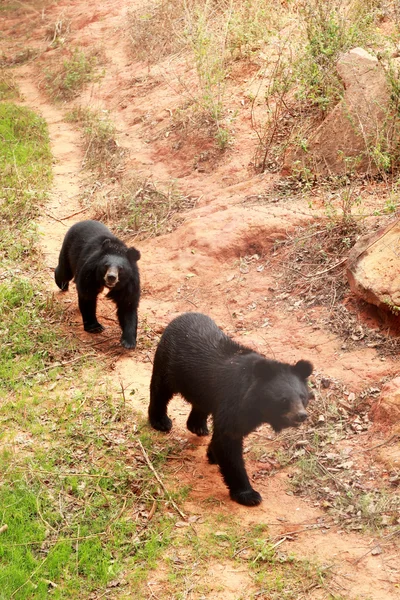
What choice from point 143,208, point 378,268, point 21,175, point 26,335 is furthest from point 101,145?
point 378,268

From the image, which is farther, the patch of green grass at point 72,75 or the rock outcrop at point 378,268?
the patch of green grass at point 72,75

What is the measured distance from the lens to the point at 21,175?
10844 millimetres

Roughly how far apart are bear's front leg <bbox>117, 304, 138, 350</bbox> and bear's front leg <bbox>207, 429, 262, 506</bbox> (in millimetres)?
2306

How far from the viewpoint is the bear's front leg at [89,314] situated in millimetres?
7418

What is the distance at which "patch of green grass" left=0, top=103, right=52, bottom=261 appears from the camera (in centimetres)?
907

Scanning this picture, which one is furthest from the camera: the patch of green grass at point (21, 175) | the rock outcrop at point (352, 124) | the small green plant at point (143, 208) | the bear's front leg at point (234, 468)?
the small green plant at point (143, 208)

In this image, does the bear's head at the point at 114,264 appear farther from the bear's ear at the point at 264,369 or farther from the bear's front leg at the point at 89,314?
the bear's ear at the point at 264,369

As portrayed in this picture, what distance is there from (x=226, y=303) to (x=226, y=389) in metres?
2.92

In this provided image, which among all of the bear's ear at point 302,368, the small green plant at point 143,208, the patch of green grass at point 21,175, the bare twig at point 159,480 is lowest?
the small green plant at point 143,208

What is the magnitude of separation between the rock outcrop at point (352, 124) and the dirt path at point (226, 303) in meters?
0.77

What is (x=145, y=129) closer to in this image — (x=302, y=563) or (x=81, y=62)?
(x=81, y=62)

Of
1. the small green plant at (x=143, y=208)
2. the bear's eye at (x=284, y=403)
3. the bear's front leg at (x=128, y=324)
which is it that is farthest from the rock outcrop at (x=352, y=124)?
the bear's eye at (x=284, y=403)

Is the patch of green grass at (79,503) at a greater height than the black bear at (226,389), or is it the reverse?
the black bear at (226,389)

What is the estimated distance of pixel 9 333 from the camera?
717cm
